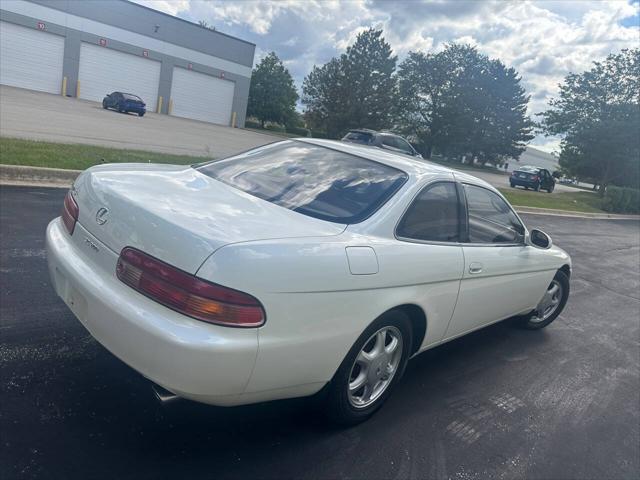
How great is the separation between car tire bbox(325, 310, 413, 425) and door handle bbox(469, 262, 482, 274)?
0.71 m

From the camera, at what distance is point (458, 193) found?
12.1 ft

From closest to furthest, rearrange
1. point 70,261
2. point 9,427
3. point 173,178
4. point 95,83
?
1. point 9,427
2. point 70,261
3. point 173,178
4. point 95,83

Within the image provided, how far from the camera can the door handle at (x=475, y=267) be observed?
11.6 feet

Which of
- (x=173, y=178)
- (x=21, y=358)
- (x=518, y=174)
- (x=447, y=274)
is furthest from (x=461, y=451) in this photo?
(x=518, y=174)

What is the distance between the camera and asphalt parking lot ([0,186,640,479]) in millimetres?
2500

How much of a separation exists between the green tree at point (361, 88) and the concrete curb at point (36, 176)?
49.2m

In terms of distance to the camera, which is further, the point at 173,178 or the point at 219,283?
the point at 173,178

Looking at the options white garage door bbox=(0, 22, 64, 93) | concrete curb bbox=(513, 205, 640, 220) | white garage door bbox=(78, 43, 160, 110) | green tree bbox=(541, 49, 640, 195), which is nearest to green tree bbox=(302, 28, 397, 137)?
white garage door bbox=(78, 43, 160, 110)

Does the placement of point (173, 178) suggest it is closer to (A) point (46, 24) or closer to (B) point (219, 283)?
(B) point (219, 283)

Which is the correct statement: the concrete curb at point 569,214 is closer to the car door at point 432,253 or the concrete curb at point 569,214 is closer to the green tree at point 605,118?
the green tree at point 605,118

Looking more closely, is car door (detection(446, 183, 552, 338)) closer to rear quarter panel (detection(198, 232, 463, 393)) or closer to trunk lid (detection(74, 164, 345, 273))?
rear quarter panel (detection(198, 232, 463, 393))

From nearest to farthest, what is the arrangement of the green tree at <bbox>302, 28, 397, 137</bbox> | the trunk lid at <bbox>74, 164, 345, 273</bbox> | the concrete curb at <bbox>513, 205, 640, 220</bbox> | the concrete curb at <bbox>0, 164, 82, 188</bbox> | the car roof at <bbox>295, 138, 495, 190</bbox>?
1. the trunk lid at <bbox>74, 164, 345, 273</bbox>
2. the car roof at <bbox>295, 138, 495, 190</bbox>
3. the concrete curb at <bbox>0, 164, 82, 188</bbox>
4. the concrete curb at <bbox>513, 205, 640, 220</bbox>
5. the green tree at <bbox>302, 28, 397, 137</bbox>

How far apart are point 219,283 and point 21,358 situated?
1.76 m

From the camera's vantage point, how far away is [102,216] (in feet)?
8.69
